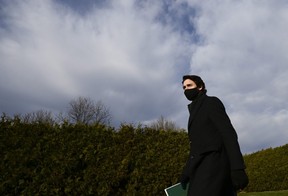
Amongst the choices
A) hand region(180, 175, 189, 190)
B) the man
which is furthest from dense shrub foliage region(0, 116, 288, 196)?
the man

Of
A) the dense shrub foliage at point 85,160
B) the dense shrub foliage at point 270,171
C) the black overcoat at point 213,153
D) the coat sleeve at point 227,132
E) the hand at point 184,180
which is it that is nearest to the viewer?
the coat sleeve at point 227,132

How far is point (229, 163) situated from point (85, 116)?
33.0 metres

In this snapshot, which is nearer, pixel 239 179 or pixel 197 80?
pixel 239 179

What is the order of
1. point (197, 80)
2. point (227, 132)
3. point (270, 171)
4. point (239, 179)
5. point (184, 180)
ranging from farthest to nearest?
1. point (270, 171)
2. point (197, 80)
3. point (184, 180)
4. point (227, 132)
5. point (239, 179)

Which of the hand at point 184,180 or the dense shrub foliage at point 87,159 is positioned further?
the dense shrub foliage at point 87,159

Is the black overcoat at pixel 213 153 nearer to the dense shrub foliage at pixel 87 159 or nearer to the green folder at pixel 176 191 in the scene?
the green folder at pixel 176 191

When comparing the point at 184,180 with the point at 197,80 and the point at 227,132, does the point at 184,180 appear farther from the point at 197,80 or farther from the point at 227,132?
the point at 197,80

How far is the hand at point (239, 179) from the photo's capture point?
3.46m

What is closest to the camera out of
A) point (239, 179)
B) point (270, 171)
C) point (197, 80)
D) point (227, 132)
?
point (239, 179)

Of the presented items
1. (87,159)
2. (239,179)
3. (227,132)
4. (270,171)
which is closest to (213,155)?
(227,132)

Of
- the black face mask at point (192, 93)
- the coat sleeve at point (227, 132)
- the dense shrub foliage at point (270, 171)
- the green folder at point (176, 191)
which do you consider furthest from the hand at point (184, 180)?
the dense shrub foliage at point (270, 171)

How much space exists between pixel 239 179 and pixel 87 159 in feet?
19.5

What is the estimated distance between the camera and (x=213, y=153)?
3.81 m

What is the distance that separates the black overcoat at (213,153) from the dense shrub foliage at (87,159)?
16.7ft
